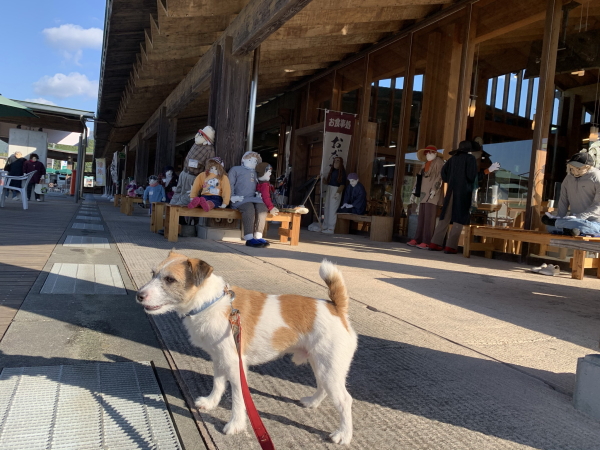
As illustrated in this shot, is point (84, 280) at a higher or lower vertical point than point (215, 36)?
lower

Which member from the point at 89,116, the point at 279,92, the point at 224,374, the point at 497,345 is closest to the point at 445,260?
the point at 497,345

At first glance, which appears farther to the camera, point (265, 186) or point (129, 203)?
point (129, 203)

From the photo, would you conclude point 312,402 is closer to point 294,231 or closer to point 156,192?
point 294,231

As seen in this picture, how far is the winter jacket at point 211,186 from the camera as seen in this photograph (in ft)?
24.6

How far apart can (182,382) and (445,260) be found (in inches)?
221

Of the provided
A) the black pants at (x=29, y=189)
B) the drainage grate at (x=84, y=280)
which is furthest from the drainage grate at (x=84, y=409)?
the black pants at (x=29, y=189)

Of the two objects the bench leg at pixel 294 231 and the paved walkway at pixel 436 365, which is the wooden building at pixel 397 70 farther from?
the paved walkway at pixel 436 365

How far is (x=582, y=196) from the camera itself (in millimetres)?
6203

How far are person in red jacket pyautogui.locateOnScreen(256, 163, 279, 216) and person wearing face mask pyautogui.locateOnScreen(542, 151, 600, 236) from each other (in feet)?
13.5

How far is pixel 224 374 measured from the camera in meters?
1.86

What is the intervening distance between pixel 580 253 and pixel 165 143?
39.1 feet

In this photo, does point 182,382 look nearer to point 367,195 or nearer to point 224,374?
point 224,374

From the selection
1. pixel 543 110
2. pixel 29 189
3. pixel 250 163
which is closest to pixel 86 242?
pixel 250 163

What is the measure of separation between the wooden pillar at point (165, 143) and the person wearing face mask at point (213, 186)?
7104mm
